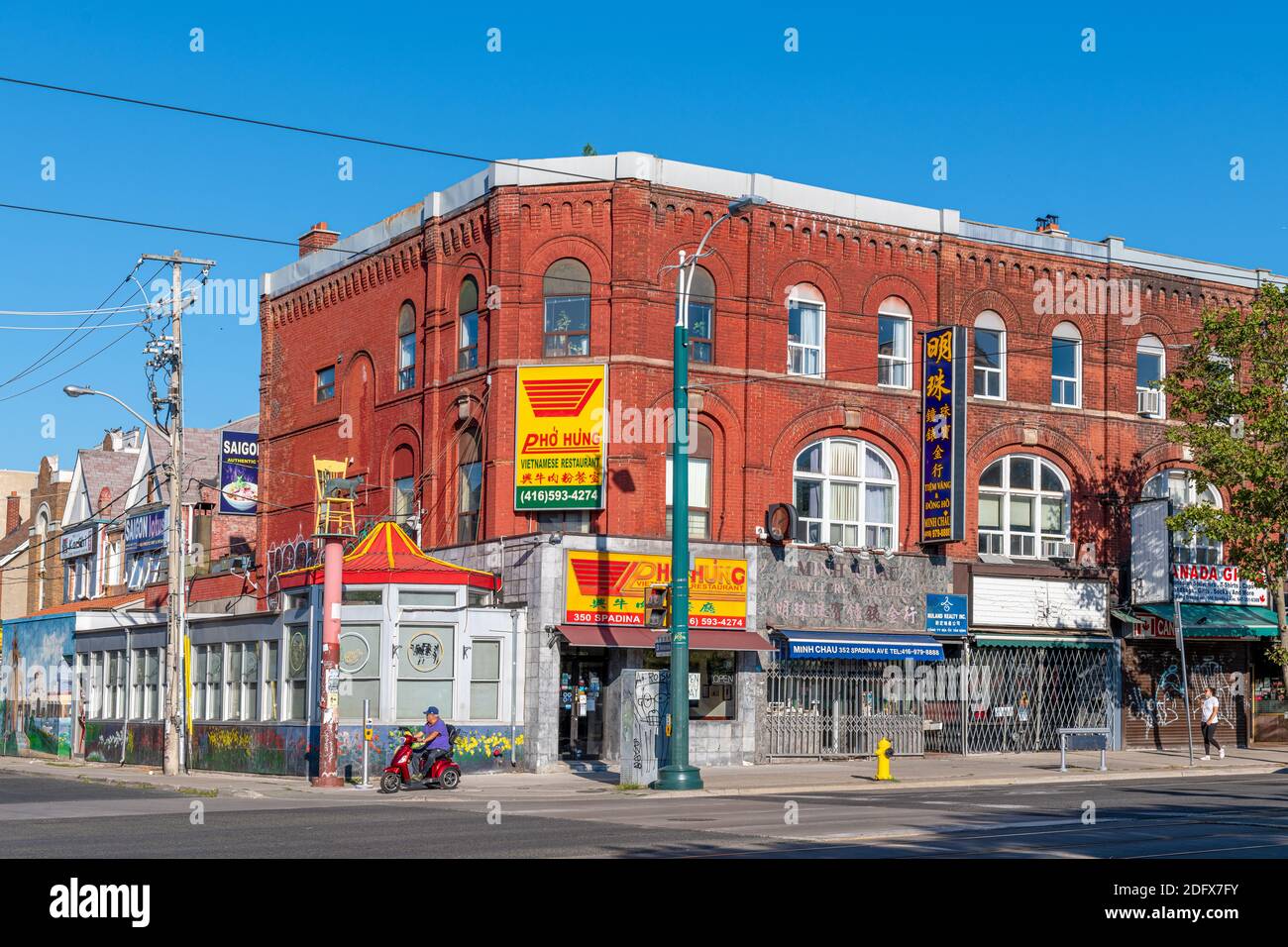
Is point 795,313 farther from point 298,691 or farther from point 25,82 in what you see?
point 25,82

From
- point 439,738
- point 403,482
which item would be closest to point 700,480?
point 403,482

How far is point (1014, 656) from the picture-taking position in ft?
131

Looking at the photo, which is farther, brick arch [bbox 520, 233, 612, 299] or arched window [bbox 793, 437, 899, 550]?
arched window [bbox 793, 437, 899, 550]

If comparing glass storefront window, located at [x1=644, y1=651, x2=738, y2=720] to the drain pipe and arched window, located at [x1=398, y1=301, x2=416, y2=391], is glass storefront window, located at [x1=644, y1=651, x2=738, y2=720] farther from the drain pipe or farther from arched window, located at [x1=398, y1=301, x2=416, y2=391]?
arched window, located at [x1=398, y1=301, x2=416, y2=391]

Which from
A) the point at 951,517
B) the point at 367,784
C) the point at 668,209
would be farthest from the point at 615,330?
the point at 367,784

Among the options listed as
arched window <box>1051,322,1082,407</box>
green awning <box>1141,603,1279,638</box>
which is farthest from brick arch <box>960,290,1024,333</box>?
green awning <box>1141,603,1279,638</box>

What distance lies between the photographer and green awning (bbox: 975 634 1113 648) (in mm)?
38906

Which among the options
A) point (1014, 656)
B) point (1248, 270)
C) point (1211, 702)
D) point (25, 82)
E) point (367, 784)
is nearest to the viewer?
point (25, 82)

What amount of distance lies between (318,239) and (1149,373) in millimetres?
24530

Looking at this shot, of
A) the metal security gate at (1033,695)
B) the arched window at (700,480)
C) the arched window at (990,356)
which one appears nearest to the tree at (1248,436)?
the arched window at (990,356)

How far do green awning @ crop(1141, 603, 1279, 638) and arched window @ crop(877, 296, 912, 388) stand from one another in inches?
362

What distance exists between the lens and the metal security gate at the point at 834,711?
1426 inches

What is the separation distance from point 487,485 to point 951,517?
1131cm

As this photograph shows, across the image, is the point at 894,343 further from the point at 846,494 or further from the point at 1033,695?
the point at 1033,695
